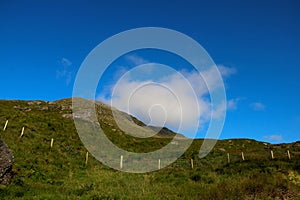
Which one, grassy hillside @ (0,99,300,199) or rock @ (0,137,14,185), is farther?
rock @ (0,137,14,185)

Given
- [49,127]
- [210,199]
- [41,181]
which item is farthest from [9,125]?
[210,199]

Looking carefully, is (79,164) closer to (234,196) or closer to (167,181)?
(167,181)

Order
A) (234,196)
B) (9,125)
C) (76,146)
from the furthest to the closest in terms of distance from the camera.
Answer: (76,146)
(9,125)
(234,196)

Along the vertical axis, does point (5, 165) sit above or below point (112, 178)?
above

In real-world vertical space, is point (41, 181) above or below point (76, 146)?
below

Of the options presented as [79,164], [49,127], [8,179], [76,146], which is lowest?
[8,179]

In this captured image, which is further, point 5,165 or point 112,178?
point 112,178

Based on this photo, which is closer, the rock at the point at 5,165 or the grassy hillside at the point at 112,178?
the grassy hillside at the point at 112,178

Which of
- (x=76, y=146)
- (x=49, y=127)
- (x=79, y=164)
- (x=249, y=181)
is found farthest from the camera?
(x=49, y=127)

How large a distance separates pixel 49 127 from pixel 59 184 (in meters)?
21.0

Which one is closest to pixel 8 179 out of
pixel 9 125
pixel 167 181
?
pixel 167 181

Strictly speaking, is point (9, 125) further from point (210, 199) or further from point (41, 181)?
point (210, 199)

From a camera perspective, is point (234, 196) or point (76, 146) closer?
point (234, 196)

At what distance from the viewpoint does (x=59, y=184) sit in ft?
54.5
